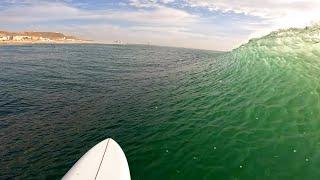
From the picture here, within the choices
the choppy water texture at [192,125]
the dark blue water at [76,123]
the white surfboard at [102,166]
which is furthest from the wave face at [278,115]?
the white surfboard at [102,166]

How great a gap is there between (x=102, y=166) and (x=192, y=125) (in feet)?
23.7

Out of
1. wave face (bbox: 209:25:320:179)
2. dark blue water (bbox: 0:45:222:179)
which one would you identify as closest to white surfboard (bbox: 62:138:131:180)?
dark blue water (bbox: 0:45:222:179)

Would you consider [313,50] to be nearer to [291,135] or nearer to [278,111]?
[278,111]

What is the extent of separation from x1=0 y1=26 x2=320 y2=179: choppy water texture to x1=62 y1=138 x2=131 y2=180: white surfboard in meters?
1.02

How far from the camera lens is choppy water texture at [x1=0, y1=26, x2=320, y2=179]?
14250mm

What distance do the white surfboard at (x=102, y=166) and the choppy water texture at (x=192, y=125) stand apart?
1.02 meters

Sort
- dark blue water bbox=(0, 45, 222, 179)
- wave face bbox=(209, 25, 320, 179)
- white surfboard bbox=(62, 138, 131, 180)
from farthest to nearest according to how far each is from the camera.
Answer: dark blue water bbox=(0, 45, 222, 179) < wave face bbox=(209, 25, 320, 179) < white surfboard bbox=(62, 138, 131, 180)

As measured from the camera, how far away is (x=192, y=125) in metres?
19.1

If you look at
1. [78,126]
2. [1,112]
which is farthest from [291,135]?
[1,112]

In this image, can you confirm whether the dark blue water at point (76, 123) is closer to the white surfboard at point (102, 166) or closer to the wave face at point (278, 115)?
the white surfboard at point (102, 166)

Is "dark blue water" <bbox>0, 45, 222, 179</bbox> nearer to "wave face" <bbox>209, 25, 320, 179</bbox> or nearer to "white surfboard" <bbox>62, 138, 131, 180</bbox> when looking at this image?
"white surfboard" <bbox>62, 138, 131, 180</bbox>

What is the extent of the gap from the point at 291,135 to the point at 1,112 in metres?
21.5

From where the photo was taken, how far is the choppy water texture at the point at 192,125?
14250 millimetres

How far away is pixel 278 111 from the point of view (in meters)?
18.4
